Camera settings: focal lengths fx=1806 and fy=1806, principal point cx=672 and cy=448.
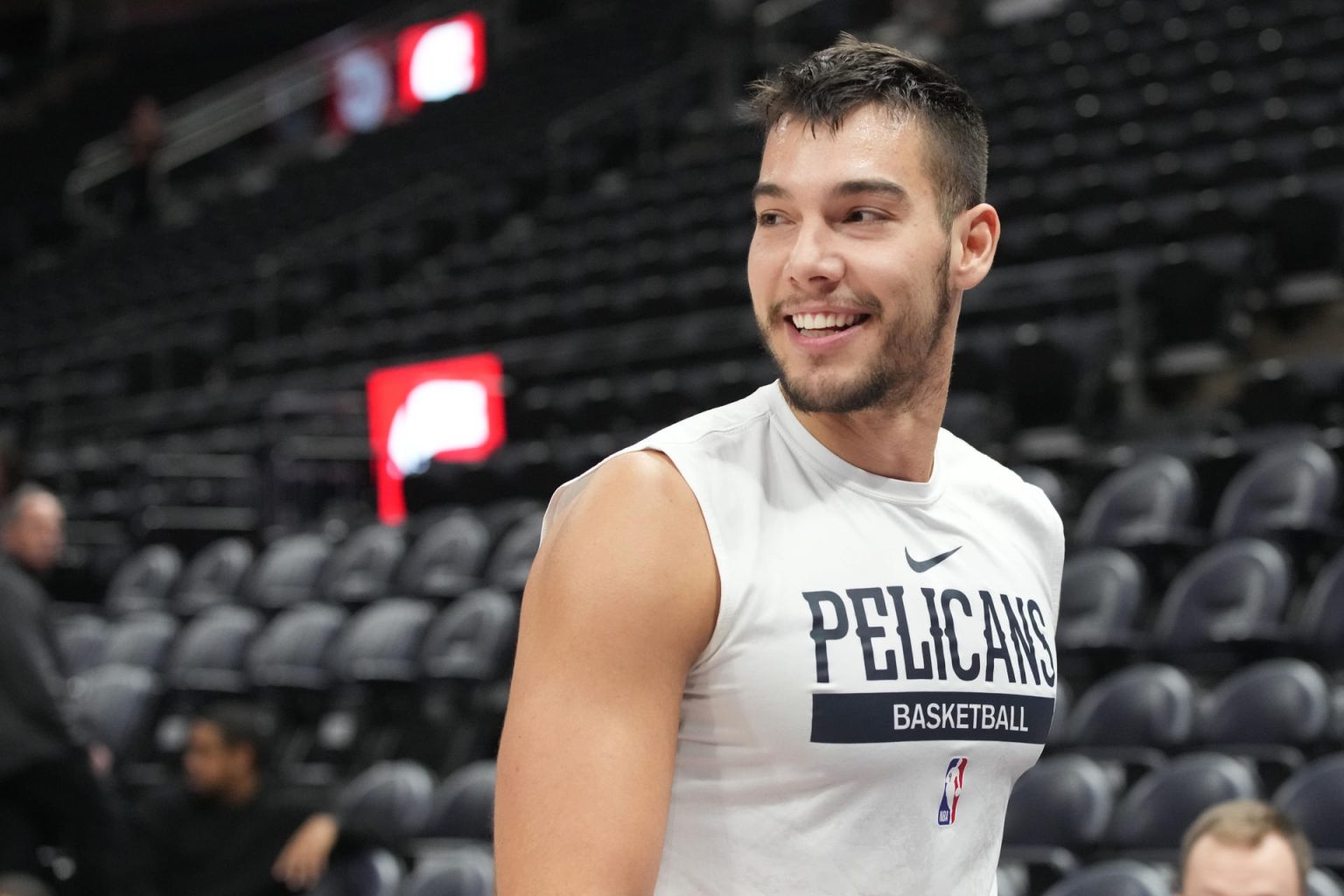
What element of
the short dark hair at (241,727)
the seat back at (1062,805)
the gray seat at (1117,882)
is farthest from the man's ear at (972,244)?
the short dark hair at (241,727)

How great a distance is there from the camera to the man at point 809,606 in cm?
123

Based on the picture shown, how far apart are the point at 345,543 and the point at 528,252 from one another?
4.20 metres

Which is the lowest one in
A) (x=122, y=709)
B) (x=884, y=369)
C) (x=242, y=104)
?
(x=122, y=709)

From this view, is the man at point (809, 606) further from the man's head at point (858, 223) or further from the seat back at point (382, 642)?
the seat back at point (382, 642)

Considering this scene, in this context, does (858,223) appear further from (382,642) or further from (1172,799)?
(382,642)

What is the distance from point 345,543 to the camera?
322 inches

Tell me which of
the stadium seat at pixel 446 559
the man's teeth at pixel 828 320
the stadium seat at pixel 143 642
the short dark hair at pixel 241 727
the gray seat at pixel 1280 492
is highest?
the man's teeth at pixel 828 320

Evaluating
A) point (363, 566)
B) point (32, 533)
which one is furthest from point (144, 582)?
point (32, 533)

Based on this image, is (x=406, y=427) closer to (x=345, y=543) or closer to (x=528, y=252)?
(x=345, y=543)

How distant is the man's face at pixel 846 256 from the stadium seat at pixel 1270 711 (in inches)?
127

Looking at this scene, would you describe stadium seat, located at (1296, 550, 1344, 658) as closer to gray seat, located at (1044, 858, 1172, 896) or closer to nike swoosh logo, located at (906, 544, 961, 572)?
gray seat, located at (1044, 858, 1172, 896)

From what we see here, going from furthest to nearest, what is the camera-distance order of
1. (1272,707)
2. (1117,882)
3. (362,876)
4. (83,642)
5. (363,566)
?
1. (83,642)
2. (363,566)
3. (362,876)
4. (1272,707)
5. (1117,882)

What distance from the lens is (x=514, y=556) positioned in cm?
716

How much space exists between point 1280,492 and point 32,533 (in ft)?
13.2
